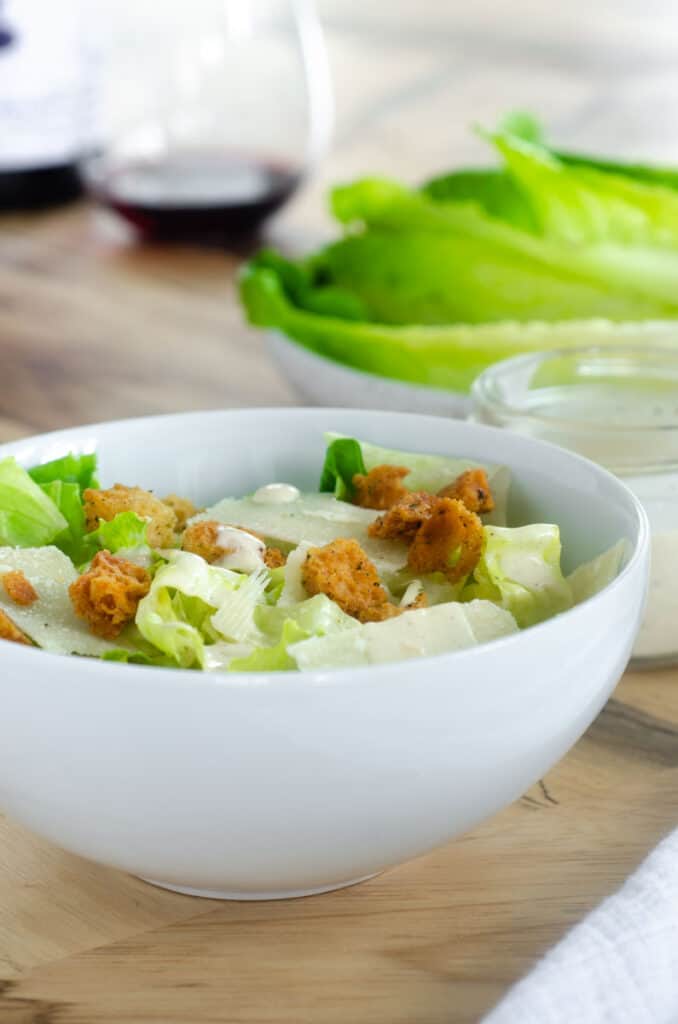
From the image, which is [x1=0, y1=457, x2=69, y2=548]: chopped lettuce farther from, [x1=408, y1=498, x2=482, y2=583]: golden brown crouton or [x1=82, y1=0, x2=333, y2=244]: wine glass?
[x1=82, y1=0, x2=333, y2=244]: wine glass

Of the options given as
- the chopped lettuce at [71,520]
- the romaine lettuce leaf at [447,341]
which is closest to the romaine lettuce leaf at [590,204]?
the romaine lettuce leaf at [447,341]

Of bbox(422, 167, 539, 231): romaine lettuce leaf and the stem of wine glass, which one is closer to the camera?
bbox(422, 167, 539, 231): romaine lettuce leaf

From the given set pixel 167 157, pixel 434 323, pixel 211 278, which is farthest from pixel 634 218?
pixel 167 157

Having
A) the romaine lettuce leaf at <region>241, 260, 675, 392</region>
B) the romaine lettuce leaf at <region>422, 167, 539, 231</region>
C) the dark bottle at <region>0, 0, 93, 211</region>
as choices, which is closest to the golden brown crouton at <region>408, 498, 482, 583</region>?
the romaine lettuce leaf at <region>241, 260, 675, 392</region>

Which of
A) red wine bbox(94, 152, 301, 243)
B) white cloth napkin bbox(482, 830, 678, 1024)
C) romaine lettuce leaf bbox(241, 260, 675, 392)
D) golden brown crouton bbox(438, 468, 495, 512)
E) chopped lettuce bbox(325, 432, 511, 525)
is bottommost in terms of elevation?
red wine bbox(94, 152, 301, 243)

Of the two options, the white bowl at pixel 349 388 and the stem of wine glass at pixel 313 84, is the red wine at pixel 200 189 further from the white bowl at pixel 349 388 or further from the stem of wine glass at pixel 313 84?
the white bowl at pixel 349 388

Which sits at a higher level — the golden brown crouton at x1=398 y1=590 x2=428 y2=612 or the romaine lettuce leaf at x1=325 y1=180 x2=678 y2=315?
the golden brown crouton at x1=398 y1=590 x2=428 y2=612

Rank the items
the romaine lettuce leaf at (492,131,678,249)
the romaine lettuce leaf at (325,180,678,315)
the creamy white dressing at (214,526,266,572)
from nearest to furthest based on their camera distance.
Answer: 1. the creamy white dressing at (214,526,266,572)
2. the romaine lettuce leaf at (325,180,678,315)
3. the romaine lettuce leaf at (492,131,678,249)

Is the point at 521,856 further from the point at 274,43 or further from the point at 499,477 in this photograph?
the point at 274,43
